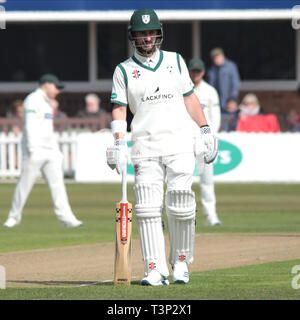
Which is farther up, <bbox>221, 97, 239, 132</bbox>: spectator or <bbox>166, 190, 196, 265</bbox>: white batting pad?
<bbox>221, 97, 239, 132</bbox>: spectator

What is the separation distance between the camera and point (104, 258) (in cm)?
1248

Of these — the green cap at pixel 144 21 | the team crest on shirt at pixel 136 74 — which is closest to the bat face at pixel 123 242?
the team crest on shirt at pixel 136 74

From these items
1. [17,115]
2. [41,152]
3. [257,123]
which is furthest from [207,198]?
[17,115]

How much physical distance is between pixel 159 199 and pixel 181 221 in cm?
27

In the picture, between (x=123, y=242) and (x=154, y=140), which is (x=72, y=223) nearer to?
(x=123, y=242)

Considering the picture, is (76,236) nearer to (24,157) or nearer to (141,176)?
(24,157)

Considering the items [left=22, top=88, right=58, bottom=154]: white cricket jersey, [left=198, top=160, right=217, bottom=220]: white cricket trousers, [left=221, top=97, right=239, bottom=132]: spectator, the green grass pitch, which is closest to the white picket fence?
the green grass pitch

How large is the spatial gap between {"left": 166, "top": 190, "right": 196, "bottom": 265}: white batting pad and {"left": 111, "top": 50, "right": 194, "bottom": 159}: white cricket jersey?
0.38 metres

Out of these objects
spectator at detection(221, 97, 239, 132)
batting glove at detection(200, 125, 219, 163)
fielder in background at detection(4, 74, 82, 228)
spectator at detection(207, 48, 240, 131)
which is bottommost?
batting glove at detection(200, 125, 219, 163)

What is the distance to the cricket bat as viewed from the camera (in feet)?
32.0

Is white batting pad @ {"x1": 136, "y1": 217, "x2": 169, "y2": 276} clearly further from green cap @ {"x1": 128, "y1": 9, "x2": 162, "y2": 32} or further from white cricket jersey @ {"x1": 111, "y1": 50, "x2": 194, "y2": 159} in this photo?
green cap @ {"x1": 128, "y1": 9, "x2": 162, "y2": 32}

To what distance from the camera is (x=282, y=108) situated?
96.2 feet

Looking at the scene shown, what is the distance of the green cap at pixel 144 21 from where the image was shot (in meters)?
9.77

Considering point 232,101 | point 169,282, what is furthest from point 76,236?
point 232,101
